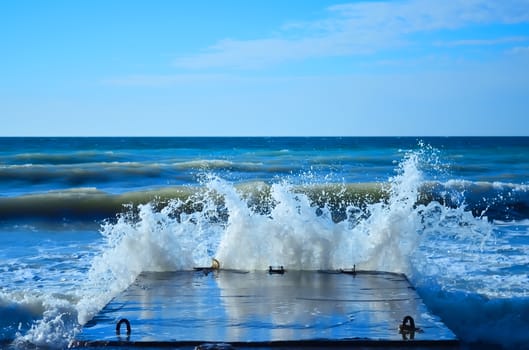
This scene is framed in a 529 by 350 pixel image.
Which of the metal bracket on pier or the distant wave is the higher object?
the metal bracket on pier

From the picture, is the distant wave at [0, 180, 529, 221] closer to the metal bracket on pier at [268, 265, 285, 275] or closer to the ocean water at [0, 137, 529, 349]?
the ocean water at [0, 137, 529, 349]

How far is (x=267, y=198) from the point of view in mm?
19422

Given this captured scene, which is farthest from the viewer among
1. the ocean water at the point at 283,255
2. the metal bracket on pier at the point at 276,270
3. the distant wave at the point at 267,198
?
the distant wave at the point at 267,198

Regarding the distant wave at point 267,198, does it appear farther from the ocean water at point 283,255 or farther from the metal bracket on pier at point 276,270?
the metal bracket on pier at point 276,270

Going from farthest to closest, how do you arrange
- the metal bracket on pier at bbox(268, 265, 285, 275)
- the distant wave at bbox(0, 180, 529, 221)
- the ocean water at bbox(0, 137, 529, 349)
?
the distant wave at bbox(0, 180, 529, 221) < the ocean water at bbox(0, 137, 529, 349) < the metal bracket on pier at bbox(268, 265, 285, 275)

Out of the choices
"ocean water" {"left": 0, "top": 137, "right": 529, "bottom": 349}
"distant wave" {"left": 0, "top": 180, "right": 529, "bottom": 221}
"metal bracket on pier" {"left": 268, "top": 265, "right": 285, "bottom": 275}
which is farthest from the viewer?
"distant wave" {"left": 0, "top": 180, "right": 529, "bottom": 221}

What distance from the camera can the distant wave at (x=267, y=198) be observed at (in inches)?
739

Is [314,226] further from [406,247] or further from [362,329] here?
[362,329]

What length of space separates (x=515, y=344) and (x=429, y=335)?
3.09 m

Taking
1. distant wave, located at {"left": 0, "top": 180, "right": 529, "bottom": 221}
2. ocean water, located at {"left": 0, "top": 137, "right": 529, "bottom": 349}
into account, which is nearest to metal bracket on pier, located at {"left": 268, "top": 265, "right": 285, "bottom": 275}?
ocean water, located at {"left": 0, "top": 137, "right": 529, "bottom": 349}

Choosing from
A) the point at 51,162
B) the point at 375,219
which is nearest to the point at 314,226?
the point at 375,219

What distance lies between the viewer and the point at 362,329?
490 centimetres

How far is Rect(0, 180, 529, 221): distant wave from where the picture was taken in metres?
18.8

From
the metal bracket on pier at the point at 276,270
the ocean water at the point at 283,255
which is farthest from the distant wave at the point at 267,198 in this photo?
the metal bracket on pier at the point at 276,270
